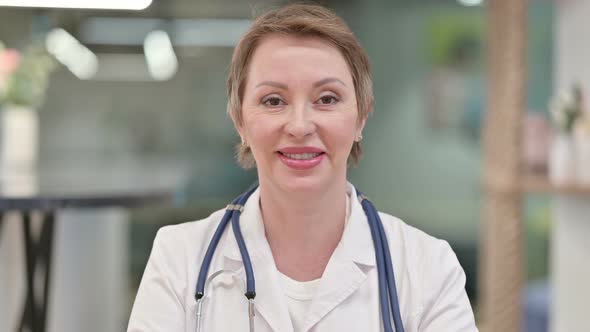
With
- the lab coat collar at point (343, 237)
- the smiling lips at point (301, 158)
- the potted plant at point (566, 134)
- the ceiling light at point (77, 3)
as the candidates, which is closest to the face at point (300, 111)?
the smiling lips at point (301, 158)

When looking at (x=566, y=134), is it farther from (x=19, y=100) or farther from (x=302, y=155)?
(x=19, y=100)

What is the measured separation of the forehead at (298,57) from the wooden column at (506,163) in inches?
62.2

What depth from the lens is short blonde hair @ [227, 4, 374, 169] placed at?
1.13 meters

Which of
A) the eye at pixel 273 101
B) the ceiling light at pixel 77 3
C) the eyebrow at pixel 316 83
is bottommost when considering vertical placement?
the eye at pixel 273 101

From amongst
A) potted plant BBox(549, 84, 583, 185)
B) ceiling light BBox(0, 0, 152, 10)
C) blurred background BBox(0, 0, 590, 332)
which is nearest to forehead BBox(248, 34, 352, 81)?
ceiling light BBox(0, 0, 152, 10)

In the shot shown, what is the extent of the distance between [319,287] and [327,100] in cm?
29

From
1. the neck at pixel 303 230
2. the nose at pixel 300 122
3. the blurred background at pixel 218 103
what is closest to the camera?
the nose at pixel 300 122

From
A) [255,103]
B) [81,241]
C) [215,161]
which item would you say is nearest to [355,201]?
[255,103]

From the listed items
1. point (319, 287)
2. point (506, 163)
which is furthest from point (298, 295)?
point (506, 163)

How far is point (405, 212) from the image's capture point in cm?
544

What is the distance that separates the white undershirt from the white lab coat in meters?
0.02

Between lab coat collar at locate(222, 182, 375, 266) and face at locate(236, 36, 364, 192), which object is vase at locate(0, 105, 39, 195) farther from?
face at locate(236, 36, 364, 192)

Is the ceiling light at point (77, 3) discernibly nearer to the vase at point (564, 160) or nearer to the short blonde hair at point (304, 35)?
the short blonde hair at point (304, 35)

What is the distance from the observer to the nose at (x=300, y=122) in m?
1.09
